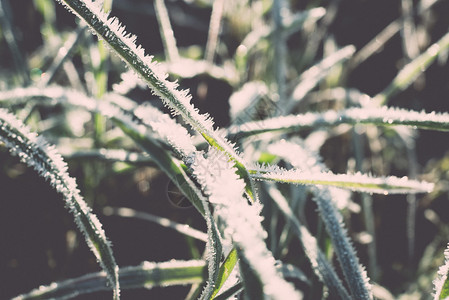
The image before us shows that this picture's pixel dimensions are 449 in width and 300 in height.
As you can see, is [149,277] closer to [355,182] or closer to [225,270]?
[225,270]

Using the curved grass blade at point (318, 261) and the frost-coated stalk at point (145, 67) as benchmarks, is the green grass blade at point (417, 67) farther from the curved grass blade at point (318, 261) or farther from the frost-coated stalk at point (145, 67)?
the frost-coated stalk at point (145, 67)

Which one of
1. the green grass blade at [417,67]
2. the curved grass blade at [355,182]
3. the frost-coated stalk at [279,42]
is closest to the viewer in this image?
the curved grass blade at [355,182]

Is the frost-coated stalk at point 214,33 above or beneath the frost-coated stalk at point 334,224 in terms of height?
above

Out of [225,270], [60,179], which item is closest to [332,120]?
[225,270]

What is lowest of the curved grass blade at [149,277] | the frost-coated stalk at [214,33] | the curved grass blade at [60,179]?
the curved grass blade at [149,277]

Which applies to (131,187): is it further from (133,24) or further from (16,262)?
(133,24)

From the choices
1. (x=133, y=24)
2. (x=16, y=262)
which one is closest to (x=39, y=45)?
(x=133, y=24)

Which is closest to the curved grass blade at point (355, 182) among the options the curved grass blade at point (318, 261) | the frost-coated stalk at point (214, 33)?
the curved grass blade at point (318, 261)
